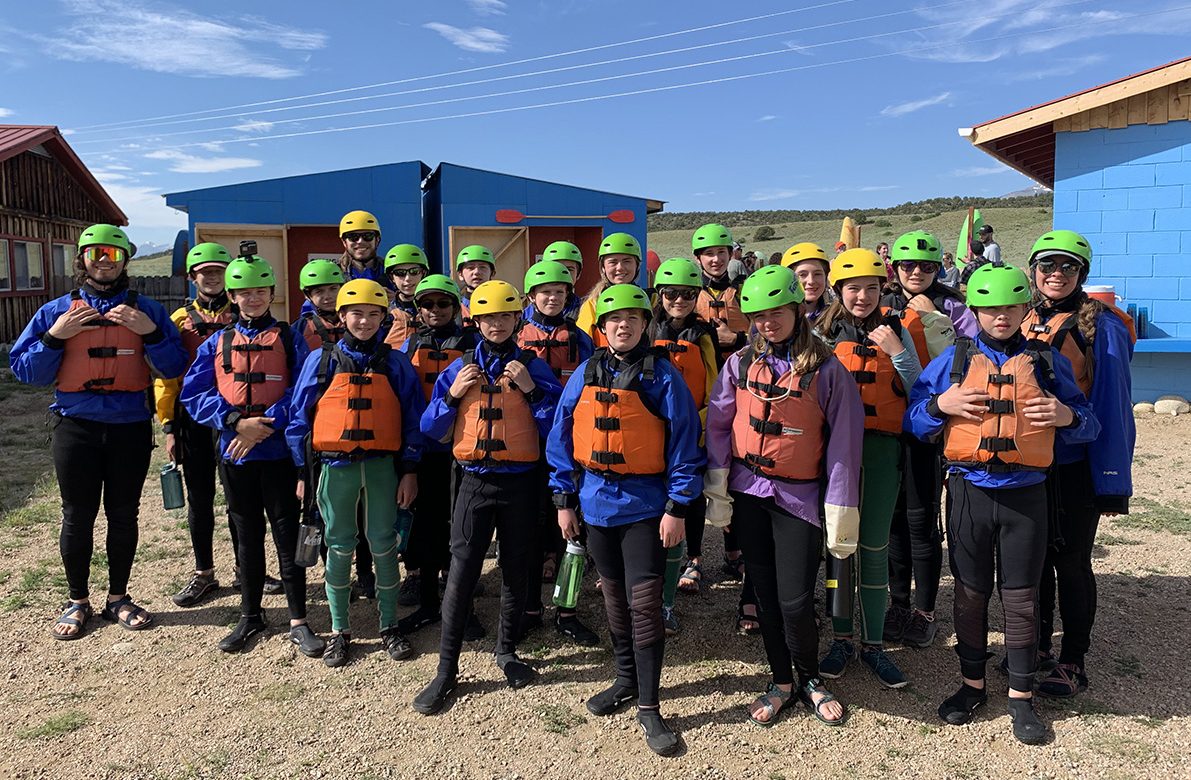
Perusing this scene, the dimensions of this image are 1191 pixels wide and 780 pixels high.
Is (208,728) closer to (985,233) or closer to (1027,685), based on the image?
(1027,685)

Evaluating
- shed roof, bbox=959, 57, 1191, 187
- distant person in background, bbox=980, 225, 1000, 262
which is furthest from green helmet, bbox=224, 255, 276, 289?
distant person in background, bbox=980, 225, 1000, 262

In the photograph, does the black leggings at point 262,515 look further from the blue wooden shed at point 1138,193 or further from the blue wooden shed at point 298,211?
the blue wooden shed at point 1138,193

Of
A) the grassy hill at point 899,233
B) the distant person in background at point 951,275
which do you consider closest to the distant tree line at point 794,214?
the grassy hill at point 899,233

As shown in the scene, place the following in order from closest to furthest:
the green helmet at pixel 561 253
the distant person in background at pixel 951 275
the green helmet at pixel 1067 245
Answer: the green helmet at pixel 1067 245 < the green helmet at pixel 561 253 < the distant person in background at pixel 951 275

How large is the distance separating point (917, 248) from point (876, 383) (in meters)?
1.11

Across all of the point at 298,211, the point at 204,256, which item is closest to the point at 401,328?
the point at 204,256

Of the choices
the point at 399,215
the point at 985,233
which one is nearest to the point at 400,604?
the point at 399,215

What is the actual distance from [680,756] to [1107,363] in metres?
3.25

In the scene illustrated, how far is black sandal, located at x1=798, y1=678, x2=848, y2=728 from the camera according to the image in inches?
172

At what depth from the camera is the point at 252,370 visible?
5.23m

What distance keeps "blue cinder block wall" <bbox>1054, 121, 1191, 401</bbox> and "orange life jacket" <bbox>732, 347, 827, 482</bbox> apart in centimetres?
1057

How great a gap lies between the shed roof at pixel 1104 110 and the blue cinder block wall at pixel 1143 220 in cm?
17

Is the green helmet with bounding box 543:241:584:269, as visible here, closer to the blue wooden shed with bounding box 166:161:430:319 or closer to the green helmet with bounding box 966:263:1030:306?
the green helmet with bounding box 966:263:1030:306

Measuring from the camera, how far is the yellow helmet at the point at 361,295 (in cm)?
490
